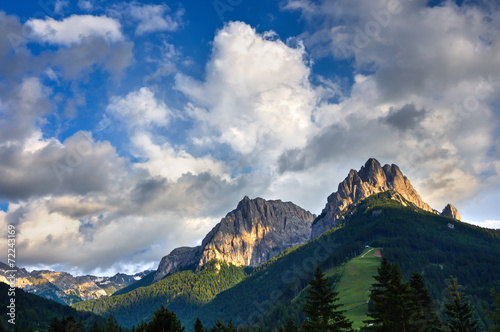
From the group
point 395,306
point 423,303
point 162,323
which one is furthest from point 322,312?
point 162,323

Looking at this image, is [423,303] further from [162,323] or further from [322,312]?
[162,323]

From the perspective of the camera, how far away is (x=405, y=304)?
118 feet

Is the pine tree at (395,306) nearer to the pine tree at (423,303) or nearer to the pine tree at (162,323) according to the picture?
the pine tree at (423,303)

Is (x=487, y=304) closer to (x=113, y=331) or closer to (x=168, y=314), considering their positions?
(x=113, y=331)

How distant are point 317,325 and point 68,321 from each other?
247 feet

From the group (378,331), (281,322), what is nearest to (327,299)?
(378,331)

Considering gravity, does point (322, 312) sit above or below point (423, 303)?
above

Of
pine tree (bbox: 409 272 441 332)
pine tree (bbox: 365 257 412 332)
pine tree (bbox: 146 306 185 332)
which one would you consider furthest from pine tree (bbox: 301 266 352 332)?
pine tree (bbox: 146 306 185 332)

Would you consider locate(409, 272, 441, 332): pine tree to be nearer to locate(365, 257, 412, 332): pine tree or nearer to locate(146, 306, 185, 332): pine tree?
locate(365, 257, 412, 332): pine tree

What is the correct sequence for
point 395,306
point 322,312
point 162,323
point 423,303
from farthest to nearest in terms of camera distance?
1. point 423,303
2. point 162,323
3. point 322,312
4. point 395,306

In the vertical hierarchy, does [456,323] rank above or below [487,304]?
above

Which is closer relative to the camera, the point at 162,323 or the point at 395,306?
the point at 395,306

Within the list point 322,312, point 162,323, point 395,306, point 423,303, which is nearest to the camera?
point 395,306

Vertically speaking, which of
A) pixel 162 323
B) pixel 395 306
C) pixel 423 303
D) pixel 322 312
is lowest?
pixel 423 303
